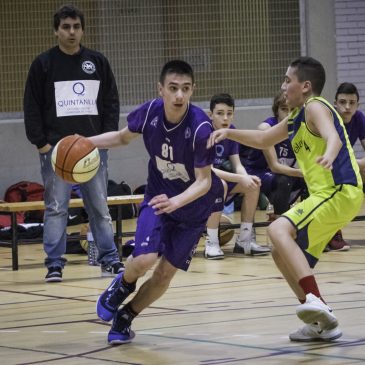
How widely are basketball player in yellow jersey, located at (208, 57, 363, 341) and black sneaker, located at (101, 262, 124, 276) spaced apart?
9.21ft

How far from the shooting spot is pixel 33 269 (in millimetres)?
9266

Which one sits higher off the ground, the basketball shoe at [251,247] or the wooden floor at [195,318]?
the wooden floor at [195,318]

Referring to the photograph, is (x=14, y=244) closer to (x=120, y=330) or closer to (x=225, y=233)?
(x=225, y=233)

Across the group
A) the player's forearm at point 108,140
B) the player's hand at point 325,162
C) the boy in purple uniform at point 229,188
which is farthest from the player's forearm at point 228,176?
the player's hand at point 325,162

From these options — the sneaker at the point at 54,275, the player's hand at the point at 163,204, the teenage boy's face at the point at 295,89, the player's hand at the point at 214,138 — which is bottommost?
the sneaker at the point at 54,275

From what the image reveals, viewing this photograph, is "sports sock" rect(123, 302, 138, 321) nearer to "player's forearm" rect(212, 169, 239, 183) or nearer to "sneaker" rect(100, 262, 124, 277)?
"sneaker" rect(100, 262, 124, 277)

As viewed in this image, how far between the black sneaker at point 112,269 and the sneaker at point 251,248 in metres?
1.81

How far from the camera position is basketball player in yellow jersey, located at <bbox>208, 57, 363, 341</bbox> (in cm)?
536

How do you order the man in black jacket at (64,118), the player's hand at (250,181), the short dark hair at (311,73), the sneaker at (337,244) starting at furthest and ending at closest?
the sneaker at (337,244)
the player's hand at (250,181)
the man in black jacket at (64,118)
the short dark hair at (311,73)

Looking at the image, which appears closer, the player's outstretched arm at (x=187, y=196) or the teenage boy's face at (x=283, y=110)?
the player's outstretched arm at (x=187, y=196)

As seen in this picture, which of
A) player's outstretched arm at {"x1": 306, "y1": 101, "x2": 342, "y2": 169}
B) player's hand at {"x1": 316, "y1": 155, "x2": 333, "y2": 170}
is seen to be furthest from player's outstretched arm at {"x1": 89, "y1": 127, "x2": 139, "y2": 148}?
player's hand at {"x1": 316, "y1": 155, "x2": 333, "y2": 170}

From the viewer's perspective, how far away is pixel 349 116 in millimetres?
9648

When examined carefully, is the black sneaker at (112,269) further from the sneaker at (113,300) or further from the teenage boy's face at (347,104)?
the teenage boy's face at (347,104)

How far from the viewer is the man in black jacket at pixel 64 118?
8219mm
